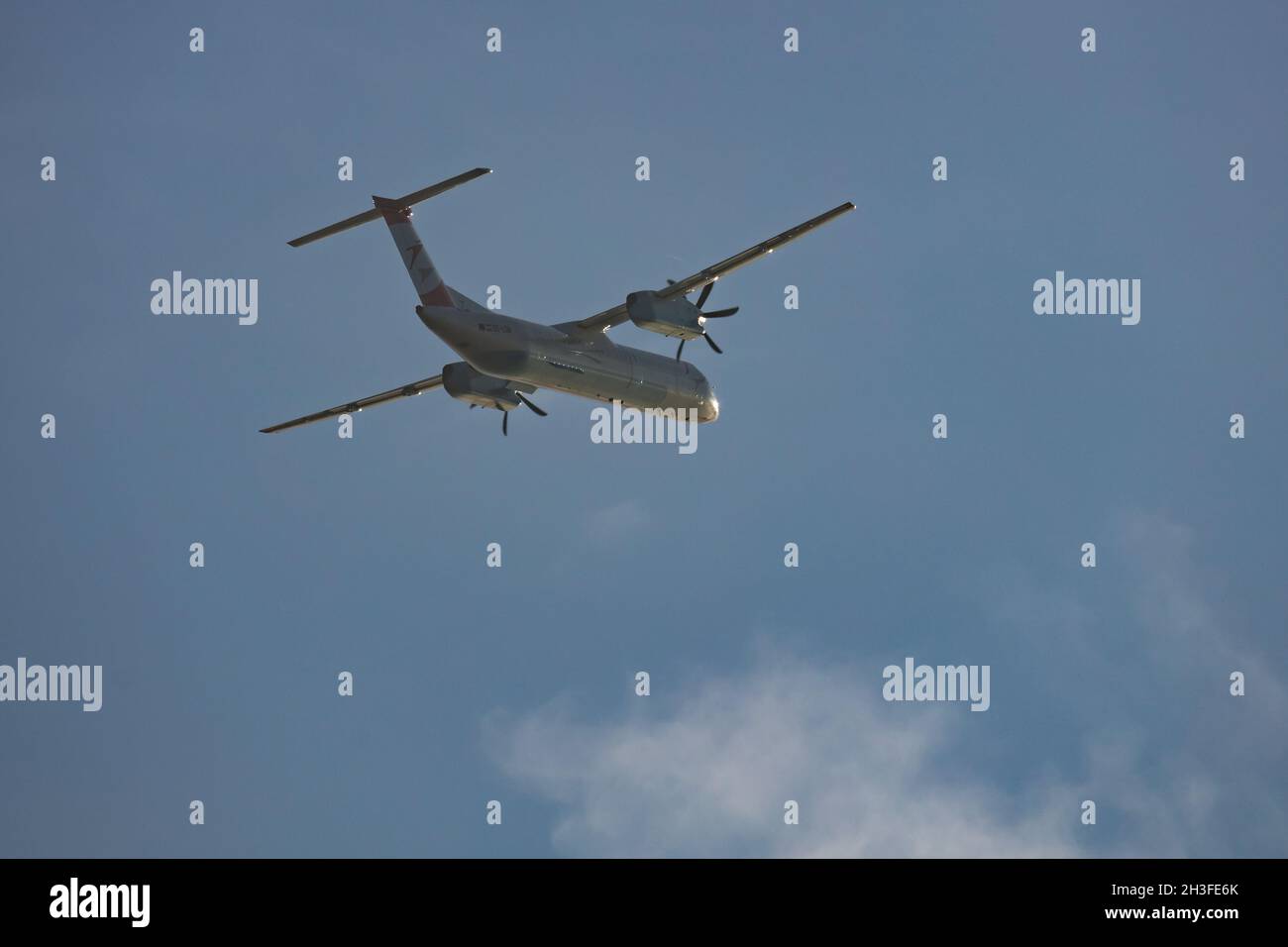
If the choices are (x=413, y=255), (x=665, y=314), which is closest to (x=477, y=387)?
(x=413, y=255)

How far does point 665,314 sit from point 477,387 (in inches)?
271

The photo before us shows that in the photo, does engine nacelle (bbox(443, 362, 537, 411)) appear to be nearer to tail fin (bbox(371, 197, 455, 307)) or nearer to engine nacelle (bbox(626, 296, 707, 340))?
tail fin (bbox(371, 197, 455, 307))

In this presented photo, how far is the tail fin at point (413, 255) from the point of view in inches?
2301

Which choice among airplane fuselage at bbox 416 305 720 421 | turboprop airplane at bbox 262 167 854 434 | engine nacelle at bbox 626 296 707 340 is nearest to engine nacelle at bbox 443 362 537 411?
turboprop airplane at bbox 262 167 854 434

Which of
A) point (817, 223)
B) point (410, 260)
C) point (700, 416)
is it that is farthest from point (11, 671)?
point (817, 223)

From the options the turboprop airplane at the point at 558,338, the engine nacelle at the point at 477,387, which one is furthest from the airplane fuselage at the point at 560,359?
the engine nacelle at the point at 477,387

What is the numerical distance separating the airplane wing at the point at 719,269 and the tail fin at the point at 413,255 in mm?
4127

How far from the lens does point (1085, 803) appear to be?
198ft

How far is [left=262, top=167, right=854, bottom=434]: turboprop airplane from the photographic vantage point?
5656cm

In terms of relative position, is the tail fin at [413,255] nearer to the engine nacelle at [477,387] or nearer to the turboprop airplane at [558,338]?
the turboprop airplane at [558,338]

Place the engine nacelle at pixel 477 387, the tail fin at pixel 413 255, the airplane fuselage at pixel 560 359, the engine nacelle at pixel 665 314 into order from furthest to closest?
the engine nacelle at pixel 477 387, the engine nacelle at pixel 665 314, the tail fin at pixel 413 255, the airplane fuselage at pixel 560 359

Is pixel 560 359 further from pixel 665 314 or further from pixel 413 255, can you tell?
pixel 413 255
